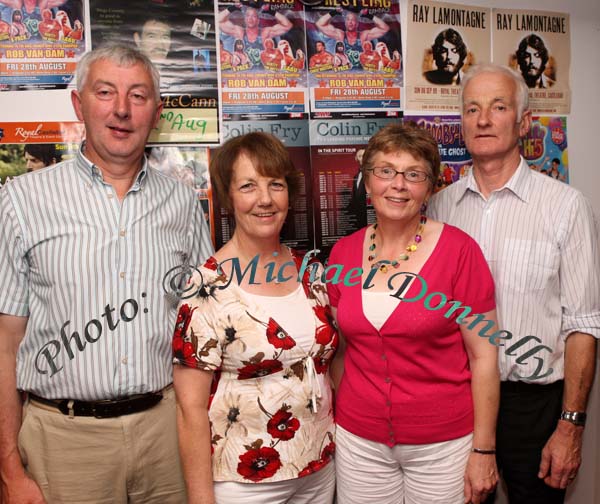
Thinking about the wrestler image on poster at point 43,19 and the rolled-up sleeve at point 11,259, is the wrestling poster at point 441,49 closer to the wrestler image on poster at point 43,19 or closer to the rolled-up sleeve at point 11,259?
the wrestler image on poster at point 43,19

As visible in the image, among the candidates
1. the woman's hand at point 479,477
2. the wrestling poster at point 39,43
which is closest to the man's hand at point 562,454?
the woman's hand at point 479,477

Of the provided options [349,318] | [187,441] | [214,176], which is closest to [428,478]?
[349,318]

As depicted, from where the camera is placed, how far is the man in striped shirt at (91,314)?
55.9 inches

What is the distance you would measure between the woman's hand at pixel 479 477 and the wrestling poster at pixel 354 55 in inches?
48.5

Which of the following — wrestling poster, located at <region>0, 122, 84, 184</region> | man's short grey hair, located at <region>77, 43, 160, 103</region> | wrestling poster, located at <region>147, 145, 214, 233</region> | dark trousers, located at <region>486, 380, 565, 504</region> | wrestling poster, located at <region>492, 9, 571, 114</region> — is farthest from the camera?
wrestling poster, located at <region>492, 9, 571, 114</region>

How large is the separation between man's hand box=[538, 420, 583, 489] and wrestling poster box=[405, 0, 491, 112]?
46.4 inches

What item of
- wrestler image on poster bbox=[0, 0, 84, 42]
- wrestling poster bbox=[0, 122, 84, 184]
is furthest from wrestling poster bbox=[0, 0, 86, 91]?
wrestling poster bbox=[0, 122, 84, 184]

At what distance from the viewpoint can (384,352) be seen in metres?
1.40

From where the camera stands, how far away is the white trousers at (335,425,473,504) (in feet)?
4.66

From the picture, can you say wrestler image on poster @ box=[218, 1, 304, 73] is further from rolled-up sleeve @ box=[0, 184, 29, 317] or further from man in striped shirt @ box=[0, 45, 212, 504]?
rolled-up sleeve @ box=[0, 184, 29, 317]

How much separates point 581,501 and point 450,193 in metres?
1.34

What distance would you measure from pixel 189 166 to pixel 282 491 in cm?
106

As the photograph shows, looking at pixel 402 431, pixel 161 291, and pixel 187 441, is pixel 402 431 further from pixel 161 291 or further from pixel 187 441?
pixel 161 291

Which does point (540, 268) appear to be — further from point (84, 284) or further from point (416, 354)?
point (84, 284)
